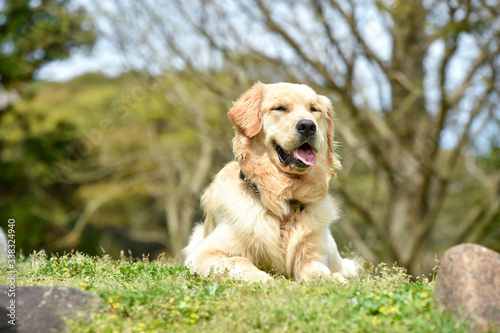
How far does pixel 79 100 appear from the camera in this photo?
846 inches

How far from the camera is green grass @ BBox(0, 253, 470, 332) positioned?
11.3 ft

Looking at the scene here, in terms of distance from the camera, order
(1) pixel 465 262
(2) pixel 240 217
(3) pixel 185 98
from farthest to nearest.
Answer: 1. (3) pixel 185 98
2. (2) pixel 240 217
3. (1) pixel 465 262

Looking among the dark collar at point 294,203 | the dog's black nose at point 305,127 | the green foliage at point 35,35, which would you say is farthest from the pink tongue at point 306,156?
the green foliage at point 35,35

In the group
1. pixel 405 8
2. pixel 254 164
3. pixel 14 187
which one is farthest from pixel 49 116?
pixel 254 164

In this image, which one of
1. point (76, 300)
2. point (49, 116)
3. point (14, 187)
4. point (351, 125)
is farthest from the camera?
point (49, 116)

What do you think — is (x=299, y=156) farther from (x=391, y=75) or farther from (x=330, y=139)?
(x=391, y=75)

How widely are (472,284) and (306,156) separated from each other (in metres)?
1.99

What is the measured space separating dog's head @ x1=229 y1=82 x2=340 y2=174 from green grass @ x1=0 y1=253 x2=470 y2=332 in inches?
47.2

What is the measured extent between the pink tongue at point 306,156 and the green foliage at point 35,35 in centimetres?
1067

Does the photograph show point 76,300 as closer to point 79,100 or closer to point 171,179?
point 171,179

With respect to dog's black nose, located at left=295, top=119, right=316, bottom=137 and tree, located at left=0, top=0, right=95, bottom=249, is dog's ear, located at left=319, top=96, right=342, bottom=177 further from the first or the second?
tree, located at left=0, top=0, right=95, bottom=249

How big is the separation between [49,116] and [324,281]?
17870 millimetres

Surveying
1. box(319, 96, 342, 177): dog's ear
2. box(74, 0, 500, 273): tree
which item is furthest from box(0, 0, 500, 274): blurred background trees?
box(319, 96, 342, 177): dog's ear

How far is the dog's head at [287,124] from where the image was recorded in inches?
198
